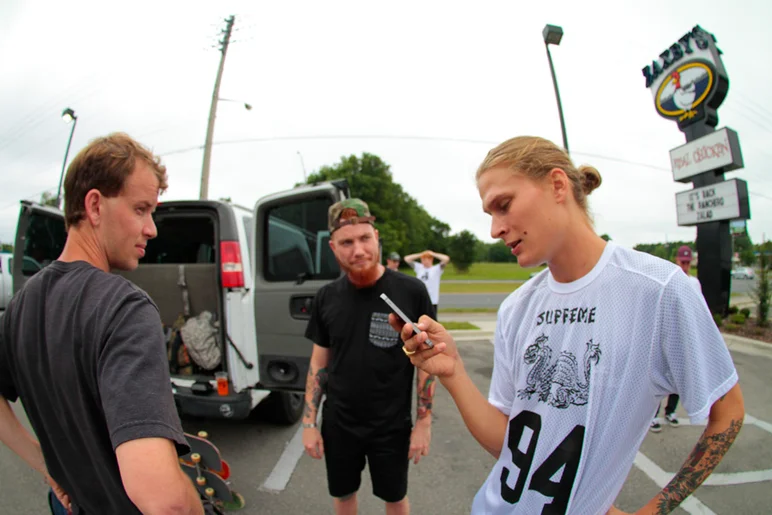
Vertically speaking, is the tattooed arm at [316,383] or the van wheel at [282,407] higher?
the tattooed arm at [316,383]

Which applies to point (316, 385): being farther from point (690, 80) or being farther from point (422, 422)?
point (690, 80)

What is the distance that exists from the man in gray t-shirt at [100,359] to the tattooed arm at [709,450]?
3.99ft

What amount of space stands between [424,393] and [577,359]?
122 centimetres

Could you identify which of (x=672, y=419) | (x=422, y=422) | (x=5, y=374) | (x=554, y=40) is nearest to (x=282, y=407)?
(x=422, y=422)

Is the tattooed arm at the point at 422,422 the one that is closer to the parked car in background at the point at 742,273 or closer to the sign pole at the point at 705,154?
the sign pole at the point at 705,154

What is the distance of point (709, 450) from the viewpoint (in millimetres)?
1025

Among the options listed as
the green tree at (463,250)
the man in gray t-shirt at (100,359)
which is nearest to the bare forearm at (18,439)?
the man in gray t-shirt at (100,359)

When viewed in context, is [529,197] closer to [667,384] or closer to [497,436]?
[667,384]

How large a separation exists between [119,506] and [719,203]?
13.8 meters

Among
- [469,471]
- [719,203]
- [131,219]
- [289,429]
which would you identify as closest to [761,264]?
[719,203]

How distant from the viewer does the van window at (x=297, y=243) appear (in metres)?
3.56

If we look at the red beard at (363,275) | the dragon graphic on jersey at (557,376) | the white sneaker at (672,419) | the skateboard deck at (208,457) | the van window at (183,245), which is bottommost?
the white sneaker at (672,419)

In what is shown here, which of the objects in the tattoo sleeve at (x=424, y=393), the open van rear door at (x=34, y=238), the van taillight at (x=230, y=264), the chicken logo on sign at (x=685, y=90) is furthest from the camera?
the chicken logo on sign at (x=685, y=90)

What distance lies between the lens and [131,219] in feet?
3.85
